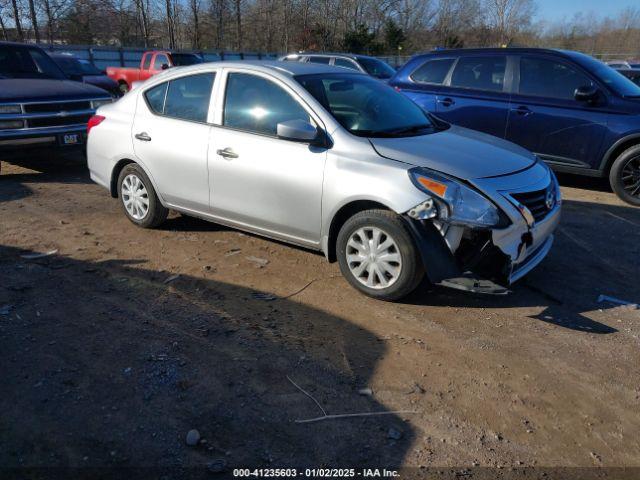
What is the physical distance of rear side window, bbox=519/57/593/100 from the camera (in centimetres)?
732

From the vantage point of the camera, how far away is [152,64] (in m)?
18.6

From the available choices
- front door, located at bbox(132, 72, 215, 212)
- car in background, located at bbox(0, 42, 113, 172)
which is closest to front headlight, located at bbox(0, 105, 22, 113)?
car in background, located at bbox(0, 42, 113, 172)

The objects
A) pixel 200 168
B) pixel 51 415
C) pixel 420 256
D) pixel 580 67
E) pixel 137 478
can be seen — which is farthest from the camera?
pixel 580 67

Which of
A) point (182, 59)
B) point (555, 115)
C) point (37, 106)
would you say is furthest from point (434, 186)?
point (182, 59)

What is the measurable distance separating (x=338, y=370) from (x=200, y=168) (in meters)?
2.52

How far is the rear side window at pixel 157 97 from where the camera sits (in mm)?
5281

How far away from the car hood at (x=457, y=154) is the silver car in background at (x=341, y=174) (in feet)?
0.05

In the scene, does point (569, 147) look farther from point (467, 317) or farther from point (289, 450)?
point (289, 450)

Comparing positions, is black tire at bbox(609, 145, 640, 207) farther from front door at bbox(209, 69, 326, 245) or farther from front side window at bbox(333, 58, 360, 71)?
front side window at bbox(333, 58, 360, 71)

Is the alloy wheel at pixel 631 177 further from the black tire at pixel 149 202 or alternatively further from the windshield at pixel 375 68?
the windshield at pixel 375 68

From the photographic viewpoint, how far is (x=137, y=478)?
244cm

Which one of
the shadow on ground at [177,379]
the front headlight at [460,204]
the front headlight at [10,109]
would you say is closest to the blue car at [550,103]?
the front headlight at [460,204]

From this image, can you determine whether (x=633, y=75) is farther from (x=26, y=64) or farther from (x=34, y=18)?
(x=34, y=18)

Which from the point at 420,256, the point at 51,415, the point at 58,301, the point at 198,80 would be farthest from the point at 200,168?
the point at 51,415
